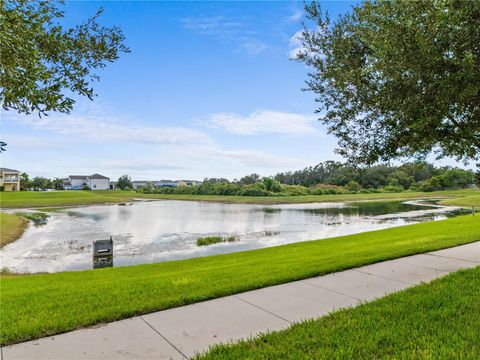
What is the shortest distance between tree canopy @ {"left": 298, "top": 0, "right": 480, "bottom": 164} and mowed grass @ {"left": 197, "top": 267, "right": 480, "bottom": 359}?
2.39 meters

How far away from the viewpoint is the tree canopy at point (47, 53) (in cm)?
219

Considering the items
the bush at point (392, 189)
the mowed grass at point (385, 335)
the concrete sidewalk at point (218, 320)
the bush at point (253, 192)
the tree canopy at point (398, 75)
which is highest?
the tree canopy at point (398, 75)

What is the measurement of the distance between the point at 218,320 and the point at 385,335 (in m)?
2.05

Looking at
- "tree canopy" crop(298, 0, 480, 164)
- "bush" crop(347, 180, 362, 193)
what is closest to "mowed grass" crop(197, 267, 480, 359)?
"tree canopy" crop(298, 0, 480, 164)

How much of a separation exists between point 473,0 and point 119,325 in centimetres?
574

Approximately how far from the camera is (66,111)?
280 centimetres

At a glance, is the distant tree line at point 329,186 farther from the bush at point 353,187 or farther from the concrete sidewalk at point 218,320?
the concrete sidewalk at point 218,320

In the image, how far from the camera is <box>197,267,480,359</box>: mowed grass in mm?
3223

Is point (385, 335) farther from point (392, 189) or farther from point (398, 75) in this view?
point (392, 189)

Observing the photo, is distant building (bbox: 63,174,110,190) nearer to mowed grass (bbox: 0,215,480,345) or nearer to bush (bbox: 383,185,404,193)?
bush (bbox: 383,185,404,193)

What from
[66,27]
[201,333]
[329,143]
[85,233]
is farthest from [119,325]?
[85,233]

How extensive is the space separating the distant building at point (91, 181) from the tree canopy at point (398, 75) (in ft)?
441

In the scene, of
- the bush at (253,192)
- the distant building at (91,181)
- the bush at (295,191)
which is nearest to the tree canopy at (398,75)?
the bush at (253,192)

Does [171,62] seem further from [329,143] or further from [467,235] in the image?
[467,235]
